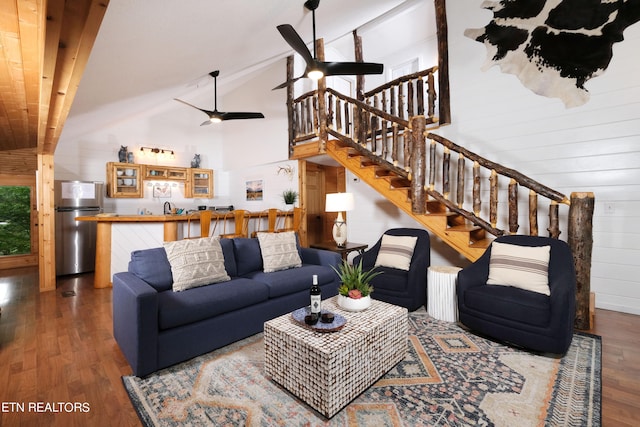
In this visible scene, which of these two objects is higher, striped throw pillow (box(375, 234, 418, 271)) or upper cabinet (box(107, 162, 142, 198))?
upper cabinet (box(107, 162, 142, 198))

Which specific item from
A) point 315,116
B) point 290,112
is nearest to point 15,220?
point 290,112

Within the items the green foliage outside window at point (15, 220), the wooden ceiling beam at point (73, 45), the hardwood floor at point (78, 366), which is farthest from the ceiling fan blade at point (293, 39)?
the green foliage outside window at point (15, 220)

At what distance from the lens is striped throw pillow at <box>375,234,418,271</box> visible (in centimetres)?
338

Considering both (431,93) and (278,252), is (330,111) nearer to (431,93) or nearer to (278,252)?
(431,93)

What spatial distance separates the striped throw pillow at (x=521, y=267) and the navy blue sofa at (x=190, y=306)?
1753 mm

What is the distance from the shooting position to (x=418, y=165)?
3658mm

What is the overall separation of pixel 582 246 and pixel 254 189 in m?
6.10

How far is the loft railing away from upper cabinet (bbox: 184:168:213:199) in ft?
10.4

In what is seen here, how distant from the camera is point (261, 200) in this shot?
698cm

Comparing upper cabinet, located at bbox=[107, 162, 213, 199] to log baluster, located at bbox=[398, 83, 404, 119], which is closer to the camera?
log baluster, located at bbox=[398, 83, 404, 119]

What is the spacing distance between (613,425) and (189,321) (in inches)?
106

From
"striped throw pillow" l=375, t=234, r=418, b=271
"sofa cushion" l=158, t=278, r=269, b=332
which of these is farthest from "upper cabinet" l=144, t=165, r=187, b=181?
"striped throw pillow" l=375, t=234, r=418, b=271

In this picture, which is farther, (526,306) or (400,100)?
(400,100)

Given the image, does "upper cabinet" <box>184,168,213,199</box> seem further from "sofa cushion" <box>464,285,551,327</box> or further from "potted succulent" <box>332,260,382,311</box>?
"sofa cushion" <box>464,285,551,327</box>
